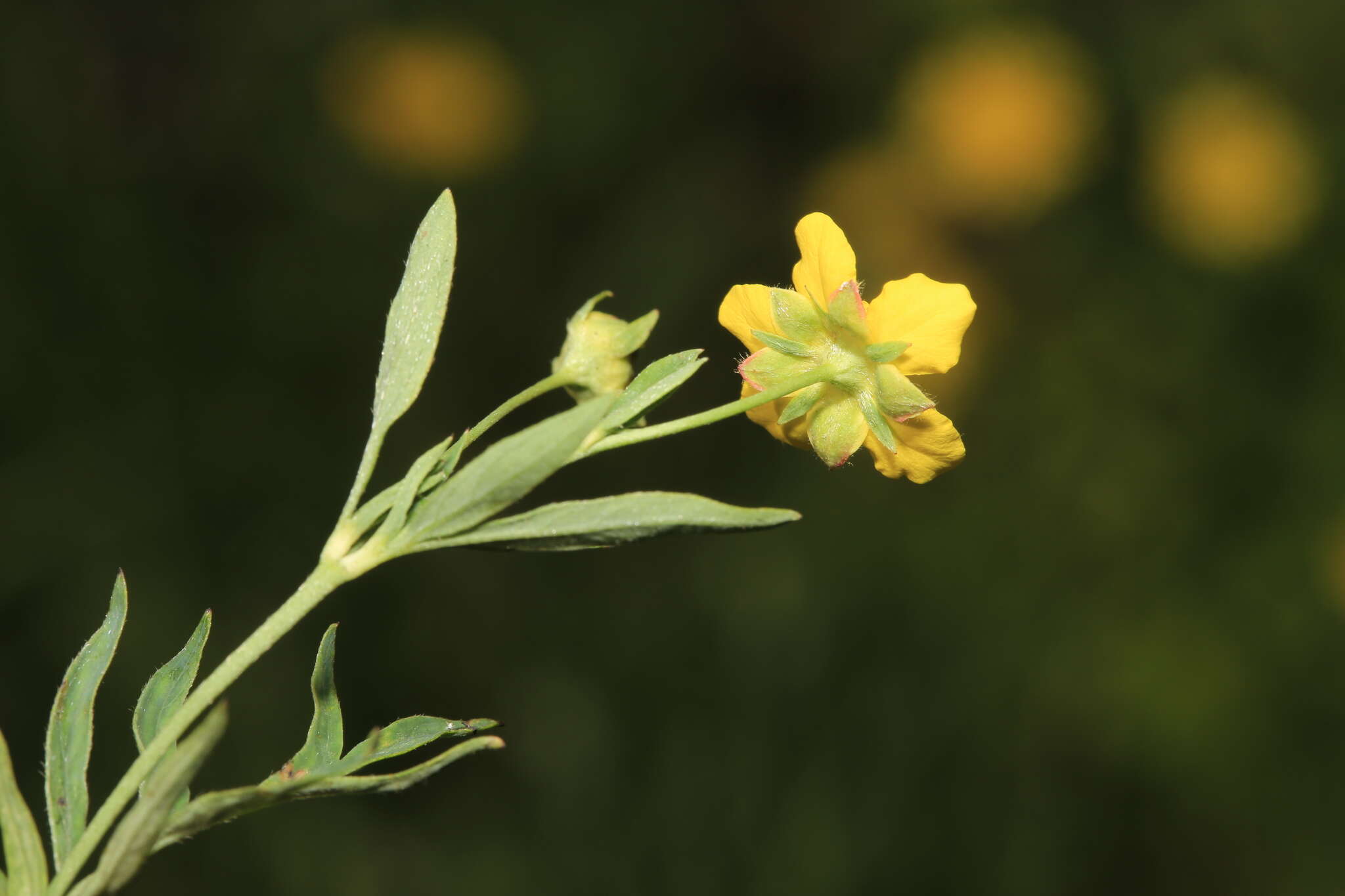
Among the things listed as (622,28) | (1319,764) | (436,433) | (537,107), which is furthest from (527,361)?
(1319,764)

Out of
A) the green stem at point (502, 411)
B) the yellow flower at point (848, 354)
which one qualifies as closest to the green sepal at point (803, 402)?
the yellow flower at point (848, 354)

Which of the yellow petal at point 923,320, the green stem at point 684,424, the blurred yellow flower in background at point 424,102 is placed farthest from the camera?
the blurred yellow flower in background at point 424,102

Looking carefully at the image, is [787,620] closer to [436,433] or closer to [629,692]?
[629,692]

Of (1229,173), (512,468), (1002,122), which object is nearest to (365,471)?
(512,468)

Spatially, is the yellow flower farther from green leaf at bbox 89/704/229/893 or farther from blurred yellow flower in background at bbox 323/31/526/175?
blurred yellow flower in background at bbox 323/31/526/175

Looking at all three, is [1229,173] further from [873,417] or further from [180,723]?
[180,723]

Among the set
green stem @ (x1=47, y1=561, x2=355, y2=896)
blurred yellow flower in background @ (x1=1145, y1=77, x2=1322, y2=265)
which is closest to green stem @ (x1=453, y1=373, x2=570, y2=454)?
green stem @ (x1=47, y1=561, x2=355, y2=896)

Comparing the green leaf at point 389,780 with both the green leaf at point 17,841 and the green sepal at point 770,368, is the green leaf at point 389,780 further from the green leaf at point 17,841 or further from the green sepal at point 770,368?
the green sepal at point 770,368
